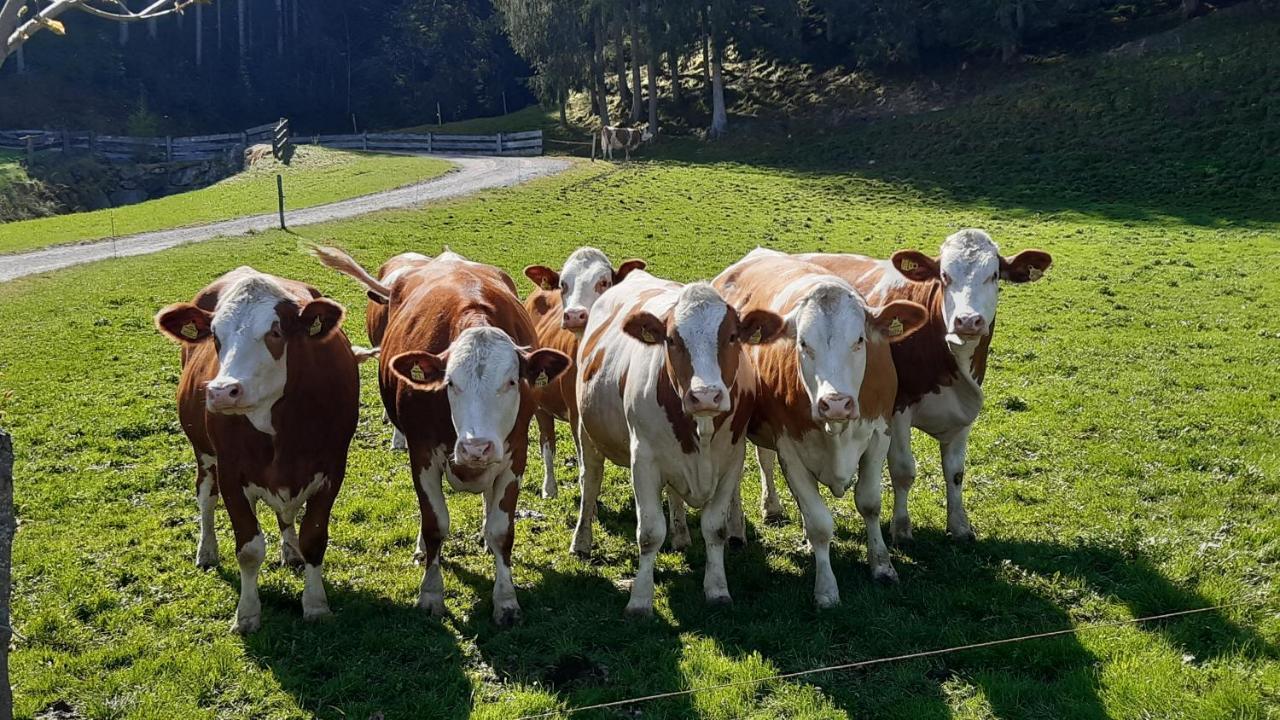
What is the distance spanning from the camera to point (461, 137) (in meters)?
50.6

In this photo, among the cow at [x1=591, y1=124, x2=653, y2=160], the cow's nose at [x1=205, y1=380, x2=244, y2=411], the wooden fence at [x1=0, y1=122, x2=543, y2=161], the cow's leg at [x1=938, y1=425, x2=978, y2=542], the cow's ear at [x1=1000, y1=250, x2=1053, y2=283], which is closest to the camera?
the cow's nose at [x1=205, y1=380, x2=244, y2=411]

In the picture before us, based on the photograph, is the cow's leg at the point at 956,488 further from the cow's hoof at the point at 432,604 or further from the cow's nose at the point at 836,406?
the cow's hoof at the point at 432,604

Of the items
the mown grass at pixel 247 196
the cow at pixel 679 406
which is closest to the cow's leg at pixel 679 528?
the cow at pixel 679 406

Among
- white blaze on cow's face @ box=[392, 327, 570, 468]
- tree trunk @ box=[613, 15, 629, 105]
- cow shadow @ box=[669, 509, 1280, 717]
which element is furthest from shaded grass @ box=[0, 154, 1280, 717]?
tree trunk @ box=[613, 15, 629, 105]

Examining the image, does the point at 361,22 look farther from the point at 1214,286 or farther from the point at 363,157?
the point at 1214,286

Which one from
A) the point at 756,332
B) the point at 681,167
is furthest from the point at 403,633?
the point at 681,167

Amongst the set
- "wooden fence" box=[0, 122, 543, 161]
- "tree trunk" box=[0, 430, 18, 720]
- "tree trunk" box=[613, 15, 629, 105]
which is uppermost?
"tree trunk" box=[613, 15, 629, 105]

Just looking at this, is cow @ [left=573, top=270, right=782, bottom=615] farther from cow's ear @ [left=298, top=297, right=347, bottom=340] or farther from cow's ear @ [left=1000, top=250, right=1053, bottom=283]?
cow's ear @ [left=1000, top=250, right=1053, bottom=283]

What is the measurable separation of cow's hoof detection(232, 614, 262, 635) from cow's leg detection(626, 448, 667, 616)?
8.32ft

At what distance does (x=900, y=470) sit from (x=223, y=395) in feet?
16.8

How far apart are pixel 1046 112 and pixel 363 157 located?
30.1 metres

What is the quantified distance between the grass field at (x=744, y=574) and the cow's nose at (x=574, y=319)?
1.71m

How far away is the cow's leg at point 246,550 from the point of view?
653 cm

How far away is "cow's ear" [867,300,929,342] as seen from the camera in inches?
265
